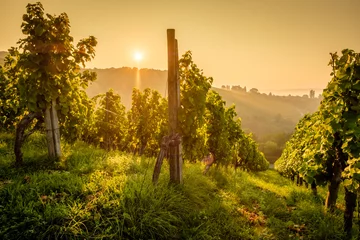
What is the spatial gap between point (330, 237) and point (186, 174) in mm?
4566

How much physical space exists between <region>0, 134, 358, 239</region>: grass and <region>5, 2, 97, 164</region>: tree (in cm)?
165

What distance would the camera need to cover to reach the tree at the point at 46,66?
6930mm

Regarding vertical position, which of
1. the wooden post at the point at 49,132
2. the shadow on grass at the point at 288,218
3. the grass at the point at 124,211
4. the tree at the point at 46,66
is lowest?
the shadow on grass at the point at 288,218

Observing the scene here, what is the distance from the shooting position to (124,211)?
4676mm

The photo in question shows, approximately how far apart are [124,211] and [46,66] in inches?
211

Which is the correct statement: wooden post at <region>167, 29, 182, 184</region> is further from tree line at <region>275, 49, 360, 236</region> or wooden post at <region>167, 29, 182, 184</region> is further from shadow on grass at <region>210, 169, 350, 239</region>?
tree line at <region>275, 49, 360, 236</region>

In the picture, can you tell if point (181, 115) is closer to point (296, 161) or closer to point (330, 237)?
point (330, 237)

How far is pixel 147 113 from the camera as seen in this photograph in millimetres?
20453

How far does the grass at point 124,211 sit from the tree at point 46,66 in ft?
5.40

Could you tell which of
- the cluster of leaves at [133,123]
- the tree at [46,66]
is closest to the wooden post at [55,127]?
the tree at [46,66]

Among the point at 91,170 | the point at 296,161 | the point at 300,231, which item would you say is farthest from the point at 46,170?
the point at 296,161

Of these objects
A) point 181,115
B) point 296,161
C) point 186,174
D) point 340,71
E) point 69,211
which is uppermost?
point 340,71

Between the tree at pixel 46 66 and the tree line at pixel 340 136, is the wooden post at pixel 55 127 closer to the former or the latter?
the tree at pixel 46 66

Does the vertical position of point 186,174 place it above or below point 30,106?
below
